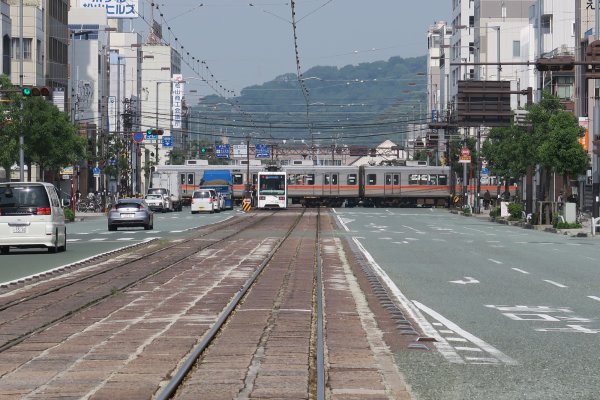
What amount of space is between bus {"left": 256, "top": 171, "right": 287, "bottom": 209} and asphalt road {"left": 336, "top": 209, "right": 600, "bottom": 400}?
69.7 meters

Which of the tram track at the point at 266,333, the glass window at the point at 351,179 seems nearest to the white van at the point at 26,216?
the tram track at the point at 266,333

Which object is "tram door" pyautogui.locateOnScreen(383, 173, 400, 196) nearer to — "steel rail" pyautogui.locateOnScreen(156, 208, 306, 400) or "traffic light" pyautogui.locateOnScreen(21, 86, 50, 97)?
"traffic light" pyautogui.locateOnScreen(21, 86, 50, 97)

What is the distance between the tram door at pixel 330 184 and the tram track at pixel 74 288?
85318 mm

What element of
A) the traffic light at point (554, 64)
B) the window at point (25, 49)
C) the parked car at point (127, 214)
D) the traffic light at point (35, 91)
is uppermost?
the window at point (25, 49)

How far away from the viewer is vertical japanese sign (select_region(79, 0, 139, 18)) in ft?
601

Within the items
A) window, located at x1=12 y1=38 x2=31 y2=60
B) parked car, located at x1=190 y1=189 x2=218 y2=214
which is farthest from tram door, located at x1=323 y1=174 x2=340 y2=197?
window, located at x1=12 y1=38 x2=31 y2=60

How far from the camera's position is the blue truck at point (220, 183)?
113562 millimetres

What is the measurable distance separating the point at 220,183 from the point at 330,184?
47.4ft

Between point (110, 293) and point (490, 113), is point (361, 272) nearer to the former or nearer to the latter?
point (110, 293)

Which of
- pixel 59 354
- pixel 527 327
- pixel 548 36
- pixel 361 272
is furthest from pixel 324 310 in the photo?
pixel 548 36

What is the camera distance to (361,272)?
2903 centimetres

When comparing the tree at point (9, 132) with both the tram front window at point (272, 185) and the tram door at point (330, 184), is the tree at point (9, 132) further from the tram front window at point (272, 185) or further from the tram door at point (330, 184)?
the tram door at point (330, 184)

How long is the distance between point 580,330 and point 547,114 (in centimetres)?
5933

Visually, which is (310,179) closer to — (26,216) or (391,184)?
(391,184)
